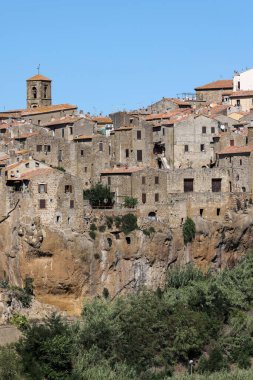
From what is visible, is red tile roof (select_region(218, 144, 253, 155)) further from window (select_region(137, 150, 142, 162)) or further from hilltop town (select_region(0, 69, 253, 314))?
window (select_region(137, 150, 142, 162))

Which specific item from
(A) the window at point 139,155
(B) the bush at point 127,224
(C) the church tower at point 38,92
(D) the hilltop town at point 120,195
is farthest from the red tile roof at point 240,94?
(B) the bush at point 127,224

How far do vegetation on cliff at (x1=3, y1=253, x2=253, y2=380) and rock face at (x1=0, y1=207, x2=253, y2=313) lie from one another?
72.6 inches

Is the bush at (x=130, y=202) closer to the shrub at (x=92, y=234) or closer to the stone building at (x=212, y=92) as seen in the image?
→ the shrub at (x=92, y=234)

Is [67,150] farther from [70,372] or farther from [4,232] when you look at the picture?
[70,372]

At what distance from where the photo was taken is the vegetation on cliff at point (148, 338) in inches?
2739

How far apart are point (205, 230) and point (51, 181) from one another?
1136 centimetres

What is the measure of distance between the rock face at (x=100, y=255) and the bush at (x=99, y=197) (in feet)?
6.35

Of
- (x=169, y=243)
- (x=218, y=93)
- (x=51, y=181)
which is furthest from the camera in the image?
(x=218, y=93)

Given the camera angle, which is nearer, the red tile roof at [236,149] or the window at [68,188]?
the window at [68,188]

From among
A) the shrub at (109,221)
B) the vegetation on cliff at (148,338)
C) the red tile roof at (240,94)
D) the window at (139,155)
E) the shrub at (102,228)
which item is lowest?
the vegetation on cliff at (148,338)

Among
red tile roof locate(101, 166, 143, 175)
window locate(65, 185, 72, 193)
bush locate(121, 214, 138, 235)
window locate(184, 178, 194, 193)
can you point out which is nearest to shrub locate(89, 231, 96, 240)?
bush locate(121, 214, 138, 235)

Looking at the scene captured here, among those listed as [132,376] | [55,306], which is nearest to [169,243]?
[55,306]

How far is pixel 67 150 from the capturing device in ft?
289

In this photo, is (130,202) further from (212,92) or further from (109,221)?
(212,92)
